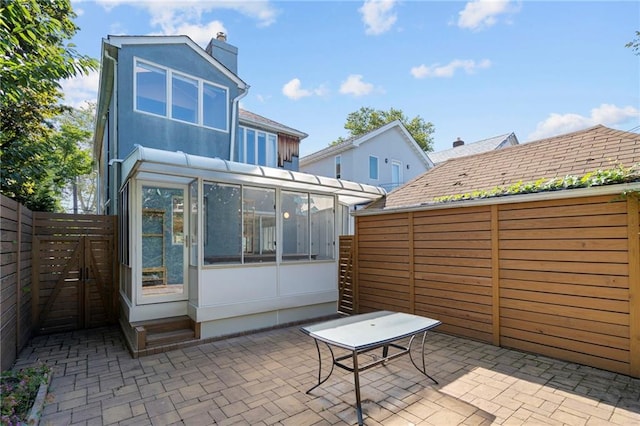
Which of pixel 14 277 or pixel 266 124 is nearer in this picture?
pixel 14 277

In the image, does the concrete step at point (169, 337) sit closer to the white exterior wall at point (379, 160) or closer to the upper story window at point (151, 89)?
the upper story window at point (151, 89)

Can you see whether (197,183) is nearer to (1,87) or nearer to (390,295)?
(1,87)

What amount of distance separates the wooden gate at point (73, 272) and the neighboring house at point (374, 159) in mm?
10839

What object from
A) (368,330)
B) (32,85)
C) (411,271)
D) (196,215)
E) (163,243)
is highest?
(32,85)

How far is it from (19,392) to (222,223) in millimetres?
3118

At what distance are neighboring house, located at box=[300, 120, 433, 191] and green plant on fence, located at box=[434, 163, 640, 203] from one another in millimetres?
10125

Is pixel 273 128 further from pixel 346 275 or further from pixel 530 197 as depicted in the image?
pixel 530 197

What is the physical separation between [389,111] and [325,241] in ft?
81.6

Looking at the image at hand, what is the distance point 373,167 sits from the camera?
53.6 feet

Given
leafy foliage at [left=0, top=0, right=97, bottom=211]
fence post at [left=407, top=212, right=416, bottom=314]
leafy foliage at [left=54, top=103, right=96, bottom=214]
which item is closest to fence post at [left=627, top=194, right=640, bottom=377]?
fence post at [left=407, top=212, right=416, bottom=314]

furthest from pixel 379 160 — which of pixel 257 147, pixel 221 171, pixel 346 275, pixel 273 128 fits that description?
pixel 221 171

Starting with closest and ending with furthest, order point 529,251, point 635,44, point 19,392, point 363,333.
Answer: point 19,392
point 363,333
point 529,251
point 635,44

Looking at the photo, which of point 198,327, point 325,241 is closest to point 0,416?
point 198,327

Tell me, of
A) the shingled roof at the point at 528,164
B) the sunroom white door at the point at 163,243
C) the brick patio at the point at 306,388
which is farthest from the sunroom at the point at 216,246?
the shingled roof at the point at 528,164
